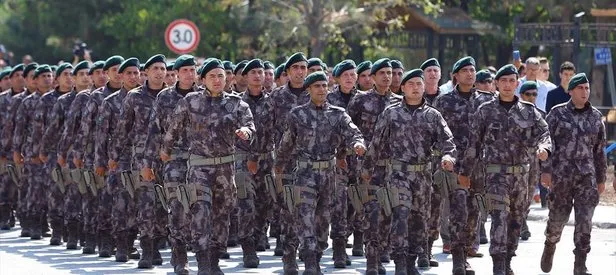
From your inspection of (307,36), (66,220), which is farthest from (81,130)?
(307,36)

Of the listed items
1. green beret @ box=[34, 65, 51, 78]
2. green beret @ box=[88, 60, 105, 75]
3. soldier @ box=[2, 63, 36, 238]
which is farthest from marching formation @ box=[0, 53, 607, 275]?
soldier @ box=[2, 63, 36, 238]

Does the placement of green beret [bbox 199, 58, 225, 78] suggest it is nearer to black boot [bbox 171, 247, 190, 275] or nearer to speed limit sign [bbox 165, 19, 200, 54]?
black boot [bbox 171, 247, 190, 275]

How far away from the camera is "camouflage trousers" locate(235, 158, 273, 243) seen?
17.3 metres

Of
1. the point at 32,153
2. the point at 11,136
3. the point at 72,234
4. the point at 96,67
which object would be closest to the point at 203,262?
the point at 72,234

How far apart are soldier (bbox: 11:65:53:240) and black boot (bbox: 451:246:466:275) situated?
600 cm

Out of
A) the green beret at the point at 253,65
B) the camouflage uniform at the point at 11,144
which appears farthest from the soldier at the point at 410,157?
the camouflage uniform at the point at 11,144

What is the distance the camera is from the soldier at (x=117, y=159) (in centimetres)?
1744

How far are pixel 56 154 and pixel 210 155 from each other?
16.0 feet

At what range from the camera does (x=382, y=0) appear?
3803 centimetres

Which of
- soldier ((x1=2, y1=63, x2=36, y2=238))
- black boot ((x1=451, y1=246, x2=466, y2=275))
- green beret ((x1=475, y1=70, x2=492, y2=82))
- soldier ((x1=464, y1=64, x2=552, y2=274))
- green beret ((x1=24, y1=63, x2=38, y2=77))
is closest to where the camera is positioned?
soldier ((x1=464, y1=64, x2=552, y2=274))

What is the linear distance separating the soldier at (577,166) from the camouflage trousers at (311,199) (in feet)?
6.50

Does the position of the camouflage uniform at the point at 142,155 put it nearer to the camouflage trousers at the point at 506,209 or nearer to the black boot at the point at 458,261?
the black boot at the point at 458,261

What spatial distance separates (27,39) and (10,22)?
1.13 metres

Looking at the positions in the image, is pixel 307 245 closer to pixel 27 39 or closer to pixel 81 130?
pixel 81 130
